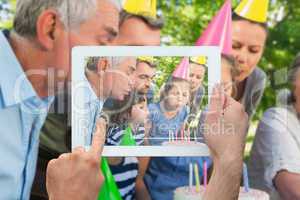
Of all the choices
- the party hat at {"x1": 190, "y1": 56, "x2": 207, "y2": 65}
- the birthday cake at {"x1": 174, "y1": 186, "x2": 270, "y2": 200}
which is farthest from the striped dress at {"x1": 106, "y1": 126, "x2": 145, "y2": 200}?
the party hat at {"x1": 190, "y1": 56, "x2": 207, "y2": 65}

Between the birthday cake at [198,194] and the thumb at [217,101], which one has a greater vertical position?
the thumb at [217,101]

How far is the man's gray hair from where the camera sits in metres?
2.13

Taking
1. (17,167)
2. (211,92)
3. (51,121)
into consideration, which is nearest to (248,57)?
(211,92)

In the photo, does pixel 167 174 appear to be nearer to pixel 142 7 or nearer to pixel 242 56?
pixel 242 56

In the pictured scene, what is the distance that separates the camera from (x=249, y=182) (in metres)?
2.22

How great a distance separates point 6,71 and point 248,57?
36.0 inches

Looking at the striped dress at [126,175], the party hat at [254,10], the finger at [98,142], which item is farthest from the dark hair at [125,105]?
the party hat at [254,10]

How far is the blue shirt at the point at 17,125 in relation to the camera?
2.11 meters

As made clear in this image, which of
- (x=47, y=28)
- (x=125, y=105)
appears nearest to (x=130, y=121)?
(x=125, y=105)

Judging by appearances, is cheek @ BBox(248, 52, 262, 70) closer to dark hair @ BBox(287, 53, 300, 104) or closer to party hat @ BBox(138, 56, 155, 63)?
dark hair @ BBox(287, 53, 300, 104)

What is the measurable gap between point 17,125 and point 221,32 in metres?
0.84

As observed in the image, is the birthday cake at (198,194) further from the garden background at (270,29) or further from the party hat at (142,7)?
the party hat at (142,7)

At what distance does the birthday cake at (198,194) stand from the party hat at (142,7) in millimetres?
664

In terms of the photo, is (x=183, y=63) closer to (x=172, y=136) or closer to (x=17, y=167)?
(x=172, y=136)
